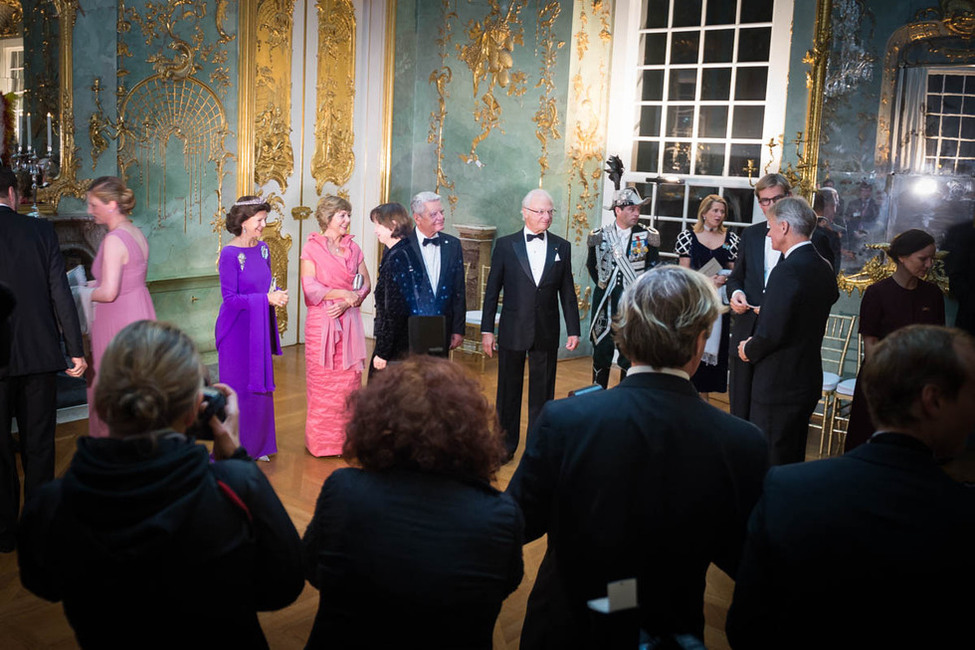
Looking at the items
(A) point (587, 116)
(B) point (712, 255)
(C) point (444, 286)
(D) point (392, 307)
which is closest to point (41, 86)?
(D) point (392, 307)

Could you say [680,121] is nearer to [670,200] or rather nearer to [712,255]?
[670,200]

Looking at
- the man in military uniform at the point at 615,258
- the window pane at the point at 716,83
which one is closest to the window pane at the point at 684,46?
the window pane at the point at 716,83

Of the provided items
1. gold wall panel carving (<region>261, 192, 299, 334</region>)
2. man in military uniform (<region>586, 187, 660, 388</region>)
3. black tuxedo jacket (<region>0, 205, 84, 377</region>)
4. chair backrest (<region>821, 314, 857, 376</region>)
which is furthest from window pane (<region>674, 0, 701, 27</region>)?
black tuxedo jacket (<region>0, 205, 84, 377</region>)

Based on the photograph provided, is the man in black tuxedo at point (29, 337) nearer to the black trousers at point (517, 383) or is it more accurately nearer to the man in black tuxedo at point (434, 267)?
the man in black tuxedo at point (434, 267)

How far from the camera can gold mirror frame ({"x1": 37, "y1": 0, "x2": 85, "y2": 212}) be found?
6.30 m

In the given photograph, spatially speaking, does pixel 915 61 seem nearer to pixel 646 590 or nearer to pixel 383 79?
pixel 383 79

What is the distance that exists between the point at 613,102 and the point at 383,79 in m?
2.43

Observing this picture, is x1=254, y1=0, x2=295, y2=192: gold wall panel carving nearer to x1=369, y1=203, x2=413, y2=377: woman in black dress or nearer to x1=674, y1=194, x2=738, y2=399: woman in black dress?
x1=369, y1=203, x2=413, y2=377: woman in black dress

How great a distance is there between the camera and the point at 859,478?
5.25 ft

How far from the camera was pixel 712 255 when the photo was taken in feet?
20.0

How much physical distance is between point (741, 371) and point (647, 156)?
4297 millimetres

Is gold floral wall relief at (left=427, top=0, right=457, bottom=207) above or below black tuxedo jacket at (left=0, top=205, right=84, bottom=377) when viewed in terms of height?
above

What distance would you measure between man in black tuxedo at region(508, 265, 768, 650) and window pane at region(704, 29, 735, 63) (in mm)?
6316

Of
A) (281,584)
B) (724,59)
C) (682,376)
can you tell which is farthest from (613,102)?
(281,584)
